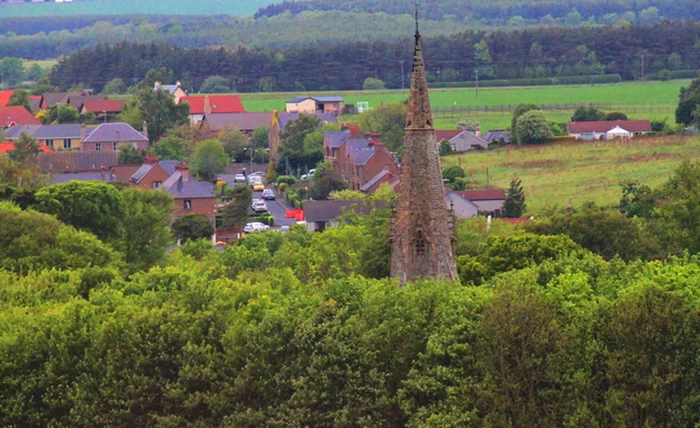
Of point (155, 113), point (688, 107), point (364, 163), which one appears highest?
point (688, 107)

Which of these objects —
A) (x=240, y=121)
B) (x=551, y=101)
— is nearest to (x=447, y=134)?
(x=240, y=121)

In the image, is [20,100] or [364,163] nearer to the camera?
[364,163]

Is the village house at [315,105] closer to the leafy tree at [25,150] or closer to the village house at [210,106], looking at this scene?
the village house at [210,106]

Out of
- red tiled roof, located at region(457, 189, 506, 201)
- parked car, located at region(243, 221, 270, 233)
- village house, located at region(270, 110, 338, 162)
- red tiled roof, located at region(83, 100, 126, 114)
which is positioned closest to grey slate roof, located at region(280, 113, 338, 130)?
village house, located at region(270, 110, 338, 162)

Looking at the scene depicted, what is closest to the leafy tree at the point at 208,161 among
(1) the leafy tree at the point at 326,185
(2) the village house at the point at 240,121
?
(1) the leafy tree at the point at 326,185

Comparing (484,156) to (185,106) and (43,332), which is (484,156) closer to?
(185,106)

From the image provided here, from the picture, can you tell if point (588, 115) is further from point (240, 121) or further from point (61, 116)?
point (61, 116)
